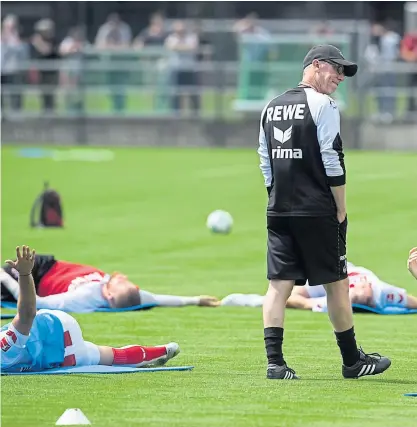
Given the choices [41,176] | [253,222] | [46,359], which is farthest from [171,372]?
[41,176]

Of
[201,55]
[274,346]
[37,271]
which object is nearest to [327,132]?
[274,346]

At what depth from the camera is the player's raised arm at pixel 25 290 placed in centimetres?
790

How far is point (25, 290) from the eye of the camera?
8047mm

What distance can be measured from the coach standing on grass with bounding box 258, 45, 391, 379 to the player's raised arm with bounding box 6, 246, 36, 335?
4.87 ft

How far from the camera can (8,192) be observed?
77.8 ft

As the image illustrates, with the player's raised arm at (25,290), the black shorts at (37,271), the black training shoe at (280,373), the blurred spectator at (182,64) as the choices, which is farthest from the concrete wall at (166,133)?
the player's raised arm at (25,290)

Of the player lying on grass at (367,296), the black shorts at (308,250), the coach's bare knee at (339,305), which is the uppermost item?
the black shorts at (308,250)

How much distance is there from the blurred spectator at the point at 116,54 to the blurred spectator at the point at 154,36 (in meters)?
0.37

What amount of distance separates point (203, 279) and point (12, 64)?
20587 mm

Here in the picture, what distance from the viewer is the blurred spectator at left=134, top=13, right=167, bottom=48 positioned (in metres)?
33.5

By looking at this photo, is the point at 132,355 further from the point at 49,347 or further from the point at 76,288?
the point at 76,288

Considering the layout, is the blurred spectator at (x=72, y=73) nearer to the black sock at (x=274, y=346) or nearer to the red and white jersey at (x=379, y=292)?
the red and white jersey at (x=379, y=292)

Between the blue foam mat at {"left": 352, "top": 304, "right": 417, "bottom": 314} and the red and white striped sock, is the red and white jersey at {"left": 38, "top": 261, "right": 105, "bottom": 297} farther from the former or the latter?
the red and white striped sock

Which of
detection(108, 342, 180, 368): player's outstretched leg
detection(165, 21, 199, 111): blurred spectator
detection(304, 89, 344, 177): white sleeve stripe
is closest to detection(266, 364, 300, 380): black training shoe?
detection(108, 342, 180, 368): player's outstretched leg
